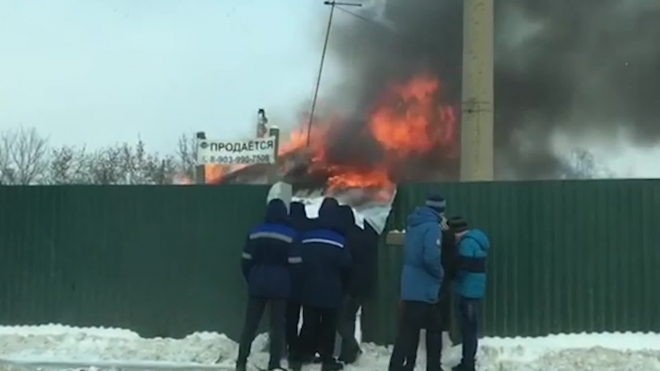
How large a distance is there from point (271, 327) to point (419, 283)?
174cm

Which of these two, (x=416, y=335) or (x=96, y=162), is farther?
(x=96, y=162)

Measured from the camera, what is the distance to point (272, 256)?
9578 mm

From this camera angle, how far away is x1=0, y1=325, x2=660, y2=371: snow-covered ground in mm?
9719

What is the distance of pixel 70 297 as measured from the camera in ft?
37.7

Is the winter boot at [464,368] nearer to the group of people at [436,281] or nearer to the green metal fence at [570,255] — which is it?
the group of people at [436,281]

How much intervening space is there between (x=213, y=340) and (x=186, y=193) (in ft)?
5.97

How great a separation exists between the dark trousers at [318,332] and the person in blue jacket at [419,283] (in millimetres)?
878

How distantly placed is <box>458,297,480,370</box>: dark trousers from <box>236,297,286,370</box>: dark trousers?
1.88 meters

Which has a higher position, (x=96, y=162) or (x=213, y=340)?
(x=96, y=162)

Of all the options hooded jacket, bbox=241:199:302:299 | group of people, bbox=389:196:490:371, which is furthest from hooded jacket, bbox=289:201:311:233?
group of people, bbox=389:196:490:371

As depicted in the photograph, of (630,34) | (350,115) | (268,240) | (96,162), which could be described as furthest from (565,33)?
(96,162)

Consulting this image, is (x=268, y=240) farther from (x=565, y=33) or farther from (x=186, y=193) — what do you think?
(x=565, y=33)

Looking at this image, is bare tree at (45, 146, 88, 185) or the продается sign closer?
the продается sign

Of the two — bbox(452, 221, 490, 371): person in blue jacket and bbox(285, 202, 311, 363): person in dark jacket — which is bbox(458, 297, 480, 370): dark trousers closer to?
bbox(452, 221, 490, 371): person in blue jacket
